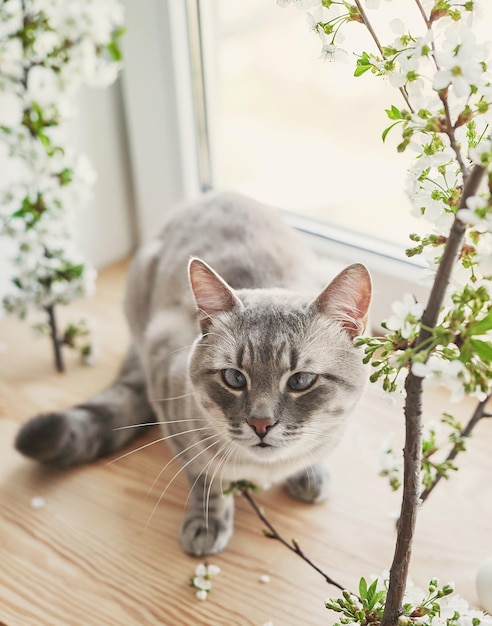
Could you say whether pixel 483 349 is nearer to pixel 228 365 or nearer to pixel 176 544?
pixel 228 365

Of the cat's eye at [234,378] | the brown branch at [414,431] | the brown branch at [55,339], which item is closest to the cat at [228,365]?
the cat's eye at [234,378]

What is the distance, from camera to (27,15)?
120 cm

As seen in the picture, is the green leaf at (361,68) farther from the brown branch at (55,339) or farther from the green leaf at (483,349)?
the brown branch at (55,339)

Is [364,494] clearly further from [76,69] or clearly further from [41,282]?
[76,69]

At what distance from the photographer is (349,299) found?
91 centimetres

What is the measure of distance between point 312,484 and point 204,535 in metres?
0.20

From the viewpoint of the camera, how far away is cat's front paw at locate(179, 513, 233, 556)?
111 cm

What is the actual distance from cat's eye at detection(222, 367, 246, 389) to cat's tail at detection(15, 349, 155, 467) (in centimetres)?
37

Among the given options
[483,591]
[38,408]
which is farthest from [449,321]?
[38,408]

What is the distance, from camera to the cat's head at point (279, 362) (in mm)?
926

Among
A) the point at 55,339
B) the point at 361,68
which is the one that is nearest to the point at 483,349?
the point at 361,68

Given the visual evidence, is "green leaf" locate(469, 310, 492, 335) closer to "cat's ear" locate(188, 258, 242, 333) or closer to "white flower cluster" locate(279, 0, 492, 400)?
"white flower cluster" locate(279, 0, 492, 400)

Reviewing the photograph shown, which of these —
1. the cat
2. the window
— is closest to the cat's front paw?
the cat

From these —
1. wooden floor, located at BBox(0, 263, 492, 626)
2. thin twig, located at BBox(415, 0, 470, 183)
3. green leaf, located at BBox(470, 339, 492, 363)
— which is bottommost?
wooden floor, located at BBox(0, 263, 492, 626)
